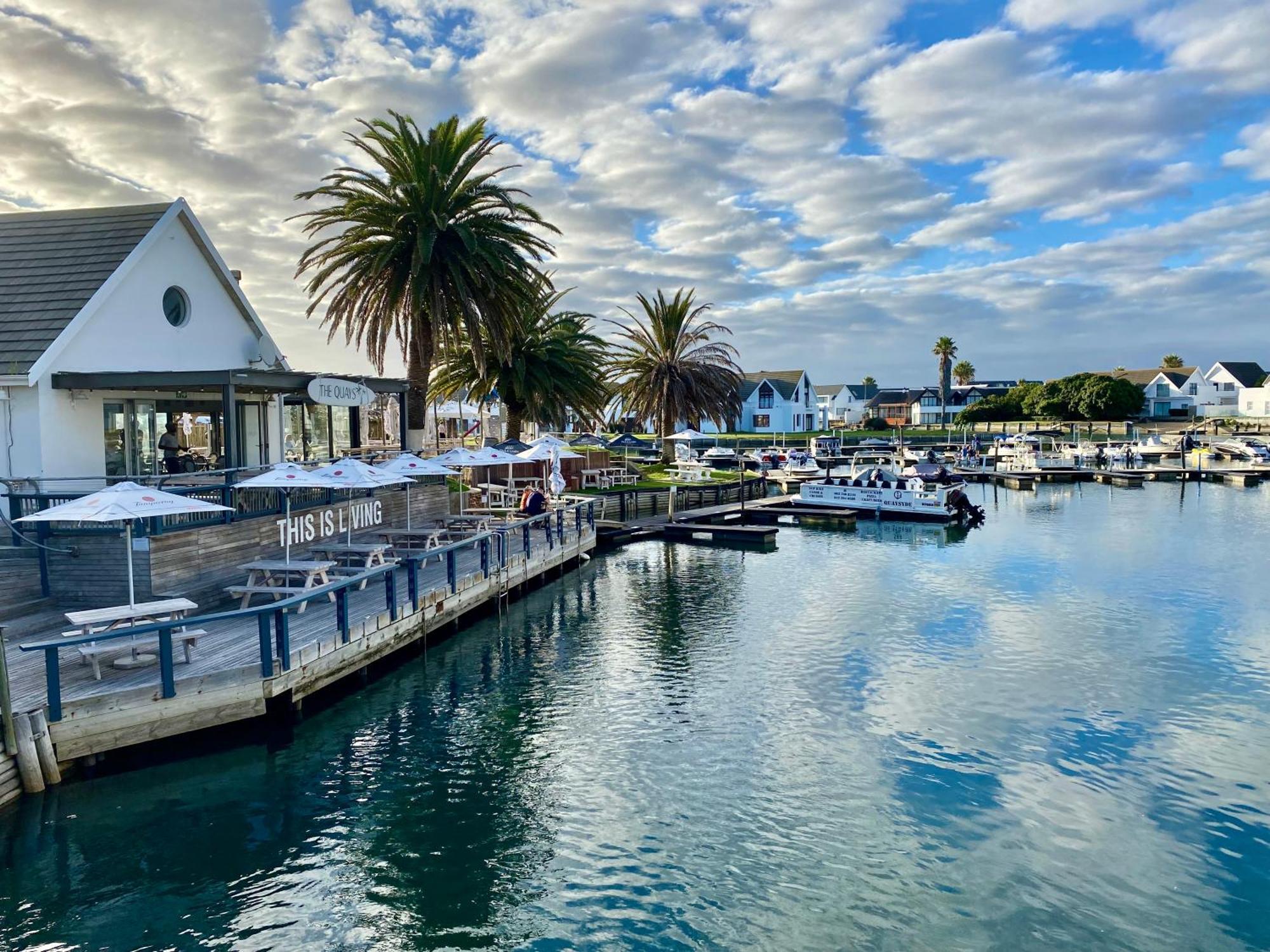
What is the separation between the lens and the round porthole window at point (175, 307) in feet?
74.3

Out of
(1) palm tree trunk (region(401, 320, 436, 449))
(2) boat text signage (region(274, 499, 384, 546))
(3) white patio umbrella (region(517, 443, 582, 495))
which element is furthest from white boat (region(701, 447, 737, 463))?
(2) boat text signage (region(274, 499, 384, 546))

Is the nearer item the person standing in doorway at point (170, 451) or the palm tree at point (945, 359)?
the person standing in doorway at point (170, 451)

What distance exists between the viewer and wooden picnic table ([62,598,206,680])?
12.4 meters

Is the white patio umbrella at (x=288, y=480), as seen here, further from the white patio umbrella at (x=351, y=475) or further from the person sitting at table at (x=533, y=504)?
the person sitting at table at (x=533, y=504)

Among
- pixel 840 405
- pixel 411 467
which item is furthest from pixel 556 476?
pixel 840 405

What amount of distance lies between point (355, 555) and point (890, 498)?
36150mm

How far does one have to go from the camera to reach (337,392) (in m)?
22.9

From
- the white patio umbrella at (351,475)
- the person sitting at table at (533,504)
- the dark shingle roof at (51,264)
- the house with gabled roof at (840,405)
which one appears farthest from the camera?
the house with gabled roof at (840,405)

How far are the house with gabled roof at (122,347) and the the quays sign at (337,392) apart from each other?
172mm

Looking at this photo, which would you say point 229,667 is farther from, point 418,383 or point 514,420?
point 514,420

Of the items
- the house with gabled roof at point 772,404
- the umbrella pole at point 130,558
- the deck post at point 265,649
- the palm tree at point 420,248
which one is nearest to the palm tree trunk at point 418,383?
the palm tree at point 420,248

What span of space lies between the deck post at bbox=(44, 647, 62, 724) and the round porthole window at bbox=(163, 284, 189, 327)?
14.2 meters

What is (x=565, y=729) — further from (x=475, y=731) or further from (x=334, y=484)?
(x=334, y=484)

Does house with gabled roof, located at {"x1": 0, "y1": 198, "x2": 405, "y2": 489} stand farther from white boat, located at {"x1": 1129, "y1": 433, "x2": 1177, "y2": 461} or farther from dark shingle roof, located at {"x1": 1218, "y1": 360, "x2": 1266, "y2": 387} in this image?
dark shingle roof, located at {"x1": 1218, "y1": 360, "x2": 1266, "y2": 387}
